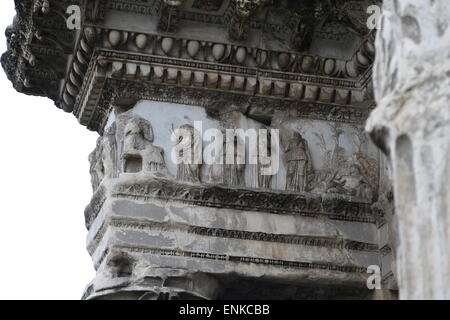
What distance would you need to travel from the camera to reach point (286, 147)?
8.59 meters

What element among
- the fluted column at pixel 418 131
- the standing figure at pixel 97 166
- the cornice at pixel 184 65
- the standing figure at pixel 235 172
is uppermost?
the cornice at pixel 184 65

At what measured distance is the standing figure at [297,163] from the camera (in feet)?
27.8

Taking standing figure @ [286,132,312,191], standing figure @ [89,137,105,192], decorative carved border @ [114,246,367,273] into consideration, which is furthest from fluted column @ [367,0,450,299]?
standing figure @ [89,137,105,192]

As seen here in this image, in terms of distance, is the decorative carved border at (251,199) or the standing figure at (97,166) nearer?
the decorative carved border at (251,199)

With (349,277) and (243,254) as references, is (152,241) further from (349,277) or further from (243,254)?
(349,277)

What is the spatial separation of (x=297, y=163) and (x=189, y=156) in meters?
0.82

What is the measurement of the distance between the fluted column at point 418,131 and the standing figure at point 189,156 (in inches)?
137

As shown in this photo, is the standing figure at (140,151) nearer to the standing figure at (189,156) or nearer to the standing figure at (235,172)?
A: the standing figure at (189,156)

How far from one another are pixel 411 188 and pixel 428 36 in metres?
0.64

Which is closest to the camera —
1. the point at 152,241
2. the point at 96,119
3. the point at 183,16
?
the point at 152,241

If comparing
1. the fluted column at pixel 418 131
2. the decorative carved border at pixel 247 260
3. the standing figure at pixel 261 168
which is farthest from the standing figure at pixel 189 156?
the fluted column at pixel 418 131

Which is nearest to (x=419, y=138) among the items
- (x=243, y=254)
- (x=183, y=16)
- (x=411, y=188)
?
(x=411, y=188)

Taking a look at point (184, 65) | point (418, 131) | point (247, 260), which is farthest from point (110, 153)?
point (418, 131)

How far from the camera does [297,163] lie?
853 cm
